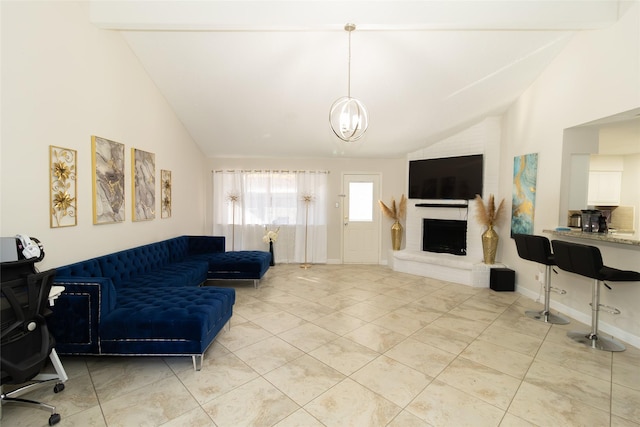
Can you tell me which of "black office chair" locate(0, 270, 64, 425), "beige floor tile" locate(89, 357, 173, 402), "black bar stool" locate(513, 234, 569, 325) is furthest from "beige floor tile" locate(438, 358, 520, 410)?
"black office chair" locate(0, 270, 64, 425)

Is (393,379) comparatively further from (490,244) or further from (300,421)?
(490,244)

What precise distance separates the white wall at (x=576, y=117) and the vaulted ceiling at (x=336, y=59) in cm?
24

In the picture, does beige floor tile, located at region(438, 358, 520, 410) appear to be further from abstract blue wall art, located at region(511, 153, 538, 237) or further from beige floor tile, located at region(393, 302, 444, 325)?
abstract blue wall art, located at region(511, 153, 538, 237)

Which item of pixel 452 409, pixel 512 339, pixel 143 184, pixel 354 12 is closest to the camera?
pixel 452 409

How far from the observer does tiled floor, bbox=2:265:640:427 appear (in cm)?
199

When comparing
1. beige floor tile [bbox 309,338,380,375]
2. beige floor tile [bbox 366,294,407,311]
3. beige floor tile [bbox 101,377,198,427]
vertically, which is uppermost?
beige floor tile [bbox 366,294,407,311]

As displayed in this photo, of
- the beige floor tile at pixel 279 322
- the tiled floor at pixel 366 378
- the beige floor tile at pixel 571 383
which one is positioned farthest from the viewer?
the beige floor tile at pixel 279 322

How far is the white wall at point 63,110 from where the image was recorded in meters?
2.35

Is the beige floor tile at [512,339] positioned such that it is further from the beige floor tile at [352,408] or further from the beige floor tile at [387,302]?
the beige floor tile at [352,408]

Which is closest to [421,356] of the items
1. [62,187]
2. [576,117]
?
[576,117]

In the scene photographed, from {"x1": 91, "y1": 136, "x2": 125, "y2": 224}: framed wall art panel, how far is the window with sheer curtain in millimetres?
2991

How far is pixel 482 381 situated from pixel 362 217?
4.64 m

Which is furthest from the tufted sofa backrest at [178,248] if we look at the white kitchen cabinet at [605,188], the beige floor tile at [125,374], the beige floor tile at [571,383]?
the white kitchen cabinet at [605,188]

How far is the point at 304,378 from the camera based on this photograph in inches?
95.0
